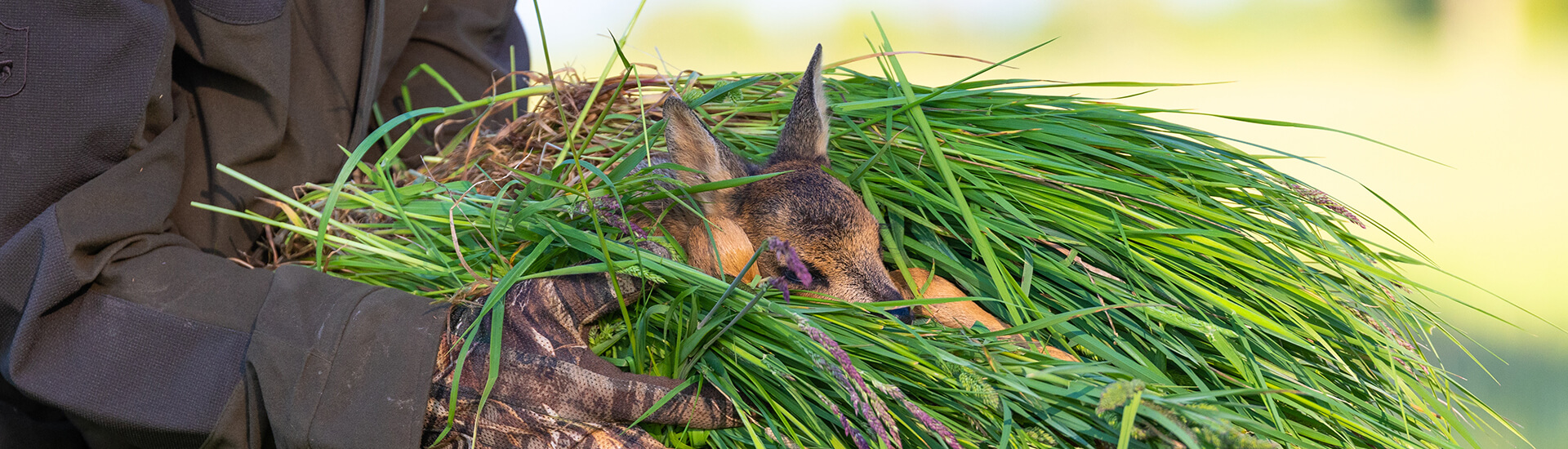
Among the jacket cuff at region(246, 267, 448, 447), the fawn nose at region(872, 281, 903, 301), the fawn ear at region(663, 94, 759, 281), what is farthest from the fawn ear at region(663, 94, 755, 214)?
the jacket cuff at region(246, 267, 448, 447)

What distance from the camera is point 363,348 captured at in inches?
51.4

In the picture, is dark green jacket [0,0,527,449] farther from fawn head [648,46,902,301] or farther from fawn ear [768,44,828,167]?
fawn ear [768,44,828,167]

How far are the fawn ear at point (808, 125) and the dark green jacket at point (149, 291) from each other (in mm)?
780

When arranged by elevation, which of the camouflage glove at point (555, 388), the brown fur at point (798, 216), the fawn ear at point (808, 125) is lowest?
the camouflage glove at point (555, 388)

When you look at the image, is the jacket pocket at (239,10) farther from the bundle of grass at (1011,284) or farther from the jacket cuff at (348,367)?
the jacket cuff at (348,367)

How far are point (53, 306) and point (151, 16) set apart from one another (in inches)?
22.2

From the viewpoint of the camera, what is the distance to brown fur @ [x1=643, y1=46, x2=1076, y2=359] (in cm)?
145

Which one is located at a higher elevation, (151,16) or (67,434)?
(151,16)

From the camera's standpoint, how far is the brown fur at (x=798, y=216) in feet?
4.75

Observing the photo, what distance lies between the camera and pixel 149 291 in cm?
141

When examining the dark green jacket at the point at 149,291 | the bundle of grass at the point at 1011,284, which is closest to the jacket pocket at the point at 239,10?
the dark green jacket at the point at 149,291

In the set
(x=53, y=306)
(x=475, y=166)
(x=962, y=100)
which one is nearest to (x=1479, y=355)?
(x=962, y=100)

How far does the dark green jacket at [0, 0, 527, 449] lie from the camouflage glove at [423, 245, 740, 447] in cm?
8

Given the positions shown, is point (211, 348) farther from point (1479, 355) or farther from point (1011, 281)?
point (1479, 355)
